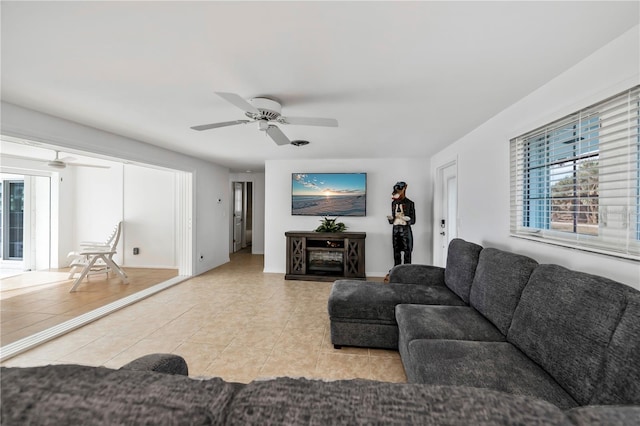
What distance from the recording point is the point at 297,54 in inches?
58.8

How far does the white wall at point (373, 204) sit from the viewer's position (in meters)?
4.64

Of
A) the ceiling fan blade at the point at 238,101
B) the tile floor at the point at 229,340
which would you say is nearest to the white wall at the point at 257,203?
the tile floor at the point at 229,340

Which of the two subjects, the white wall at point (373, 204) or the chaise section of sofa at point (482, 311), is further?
the white wall at point (373, 204)

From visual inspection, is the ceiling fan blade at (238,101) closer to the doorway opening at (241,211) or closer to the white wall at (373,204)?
the white wall at (373,204)

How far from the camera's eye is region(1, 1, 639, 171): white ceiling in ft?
3.86

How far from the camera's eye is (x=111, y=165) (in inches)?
207

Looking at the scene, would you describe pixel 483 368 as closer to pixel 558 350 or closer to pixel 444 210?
pixel 558 350

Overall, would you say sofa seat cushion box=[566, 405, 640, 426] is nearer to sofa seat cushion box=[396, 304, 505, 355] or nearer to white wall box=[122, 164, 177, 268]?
sofa seat cushion box=[396, 304, 505, 355]

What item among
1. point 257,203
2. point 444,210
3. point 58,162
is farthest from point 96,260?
point 444,210

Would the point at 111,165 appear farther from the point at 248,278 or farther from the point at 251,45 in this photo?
the point at 251,45

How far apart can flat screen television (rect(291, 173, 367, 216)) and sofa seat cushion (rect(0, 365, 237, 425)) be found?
4.30 m

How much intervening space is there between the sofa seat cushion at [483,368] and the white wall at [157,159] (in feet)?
12.2

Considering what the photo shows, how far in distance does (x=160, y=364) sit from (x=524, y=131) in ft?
9.40

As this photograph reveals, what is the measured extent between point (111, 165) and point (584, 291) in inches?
276
